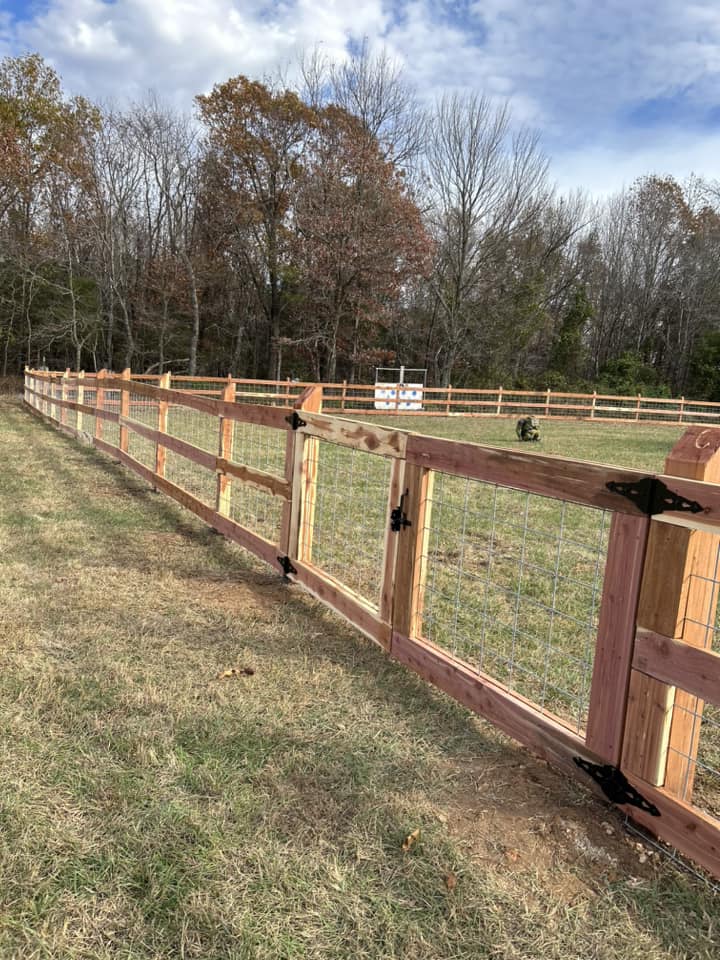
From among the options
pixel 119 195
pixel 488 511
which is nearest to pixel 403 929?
pixel 488 511

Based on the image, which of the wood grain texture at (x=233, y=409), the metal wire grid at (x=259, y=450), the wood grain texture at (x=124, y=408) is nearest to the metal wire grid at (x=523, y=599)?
the wood grain texture at (x=233, y=409)

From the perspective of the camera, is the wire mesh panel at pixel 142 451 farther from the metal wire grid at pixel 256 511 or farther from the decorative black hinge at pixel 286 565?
the decorative black hinge at pixel 286 565

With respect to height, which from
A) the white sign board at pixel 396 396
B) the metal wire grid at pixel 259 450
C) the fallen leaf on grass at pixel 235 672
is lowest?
the fallen leaf on grass at pixel 235 672

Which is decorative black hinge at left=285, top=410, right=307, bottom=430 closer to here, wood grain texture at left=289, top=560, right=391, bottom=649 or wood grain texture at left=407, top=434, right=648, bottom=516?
wood grain texture at left=289, top=560, right=391, bottom=649

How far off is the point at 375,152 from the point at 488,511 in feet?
75.9

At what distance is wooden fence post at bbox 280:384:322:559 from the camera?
14.0 feet

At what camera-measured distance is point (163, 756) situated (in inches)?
92.6

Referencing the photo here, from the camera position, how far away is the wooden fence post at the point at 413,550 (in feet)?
10.2

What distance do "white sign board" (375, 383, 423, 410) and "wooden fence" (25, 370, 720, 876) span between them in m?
16.5

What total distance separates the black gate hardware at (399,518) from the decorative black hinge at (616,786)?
4.32ft

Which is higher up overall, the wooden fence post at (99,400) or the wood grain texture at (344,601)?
the wooden fence post at (99,400)

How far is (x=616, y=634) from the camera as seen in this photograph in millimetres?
2094

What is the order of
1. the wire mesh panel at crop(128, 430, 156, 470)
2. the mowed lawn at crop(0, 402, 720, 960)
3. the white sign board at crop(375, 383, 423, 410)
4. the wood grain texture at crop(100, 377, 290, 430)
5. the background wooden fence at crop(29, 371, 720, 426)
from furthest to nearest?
the white sign board at crop(375, 383, 423, 410), the background wooden fence at crop(29, 371, 720, 426), the wire mesh panel at crop(128, 430, 156, 470), the wood grain texture at crop(100, 377, 290, 430), the mowed lawn at crop(0, 402, 720, 960)

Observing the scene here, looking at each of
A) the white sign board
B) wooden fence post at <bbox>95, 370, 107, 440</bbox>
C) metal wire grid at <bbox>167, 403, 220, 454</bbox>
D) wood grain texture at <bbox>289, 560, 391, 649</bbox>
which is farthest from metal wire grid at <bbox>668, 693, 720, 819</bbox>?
the white sign board
